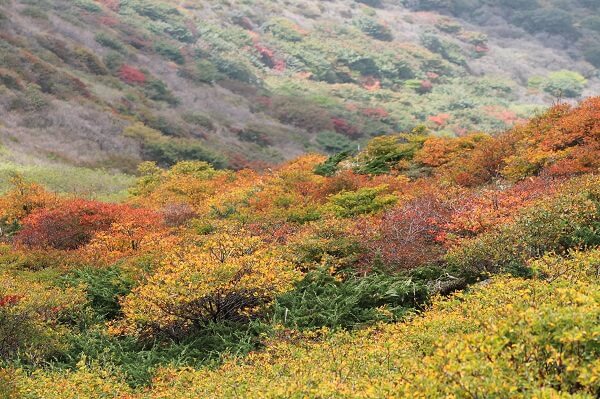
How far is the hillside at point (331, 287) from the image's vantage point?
593 cm


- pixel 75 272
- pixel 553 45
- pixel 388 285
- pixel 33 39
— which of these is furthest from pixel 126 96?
pixel 553 45

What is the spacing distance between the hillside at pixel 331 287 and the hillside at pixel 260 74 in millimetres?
11367

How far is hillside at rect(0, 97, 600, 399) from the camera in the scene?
5934 millimetres

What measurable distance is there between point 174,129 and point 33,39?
1370cm

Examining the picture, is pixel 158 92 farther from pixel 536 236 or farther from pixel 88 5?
pixel 536 236

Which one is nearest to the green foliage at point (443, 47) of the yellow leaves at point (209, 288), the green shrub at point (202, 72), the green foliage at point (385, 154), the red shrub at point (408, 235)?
the green shrub at point (202, 72)

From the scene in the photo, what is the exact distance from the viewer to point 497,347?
18.3 ft

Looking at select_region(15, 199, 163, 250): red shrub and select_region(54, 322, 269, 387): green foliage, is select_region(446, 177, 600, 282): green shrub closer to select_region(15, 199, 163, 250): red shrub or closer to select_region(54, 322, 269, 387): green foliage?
select_region(54, 322, 269, 387): green foliage

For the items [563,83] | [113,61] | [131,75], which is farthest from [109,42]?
[563,83]

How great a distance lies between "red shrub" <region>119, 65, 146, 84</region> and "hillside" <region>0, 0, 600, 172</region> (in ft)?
0.45

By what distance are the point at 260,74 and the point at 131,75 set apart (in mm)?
20780

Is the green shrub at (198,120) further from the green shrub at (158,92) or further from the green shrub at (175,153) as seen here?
the green shrub at (175,153)

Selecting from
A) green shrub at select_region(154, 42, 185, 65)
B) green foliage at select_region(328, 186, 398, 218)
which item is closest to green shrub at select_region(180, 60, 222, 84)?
green shrub at select_region(154, 42, 185, 65)

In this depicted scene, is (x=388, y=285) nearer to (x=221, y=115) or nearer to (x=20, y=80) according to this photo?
(x=20, y=80)
